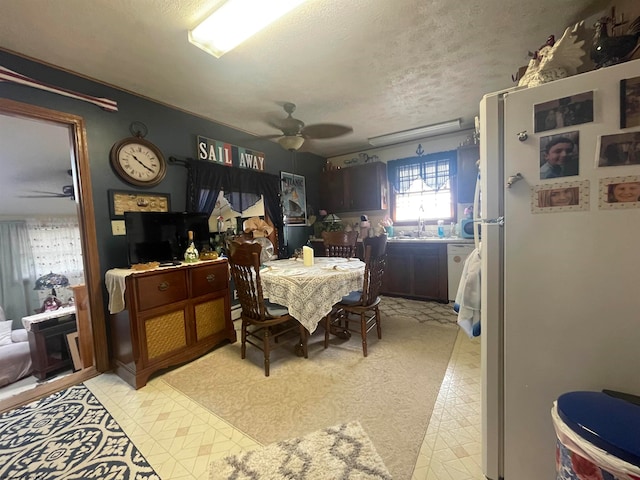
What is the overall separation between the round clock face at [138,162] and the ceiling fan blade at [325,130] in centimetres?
182

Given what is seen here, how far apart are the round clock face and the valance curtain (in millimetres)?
312

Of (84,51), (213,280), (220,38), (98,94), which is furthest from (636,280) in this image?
(98,94)

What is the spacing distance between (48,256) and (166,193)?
15.1ft

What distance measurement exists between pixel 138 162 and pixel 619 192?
10.5ft

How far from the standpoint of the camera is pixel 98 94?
87.5 inches

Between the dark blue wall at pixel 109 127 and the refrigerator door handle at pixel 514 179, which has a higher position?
the dark blue wall at pixel 109 127

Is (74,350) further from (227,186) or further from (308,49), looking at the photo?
(308,49)

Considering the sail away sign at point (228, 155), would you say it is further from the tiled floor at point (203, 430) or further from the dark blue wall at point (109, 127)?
the tiled floor at point (203, 430)

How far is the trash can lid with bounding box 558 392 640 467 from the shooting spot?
2.18 feet

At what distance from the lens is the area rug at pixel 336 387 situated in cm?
154

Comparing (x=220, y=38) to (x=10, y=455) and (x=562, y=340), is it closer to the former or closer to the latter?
(x=562, y=340)

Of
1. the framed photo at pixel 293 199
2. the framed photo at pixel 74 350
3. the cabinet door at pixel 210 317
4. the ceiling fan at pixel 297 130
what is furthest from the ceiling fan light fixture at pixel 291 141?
the framed photo at pixel 74 350

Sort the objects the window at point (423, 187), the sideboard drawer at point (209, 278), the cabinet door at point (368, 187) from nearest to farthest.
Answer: the sideboard drawer at point (209, 278) → the window at point (423, 187) → the cabinet door at point (368, 187)

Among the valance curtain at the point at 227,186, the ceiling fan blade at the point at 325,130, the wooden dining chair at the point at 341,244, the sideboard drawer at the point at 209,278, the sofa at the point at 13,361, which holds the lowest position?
the sofa at the point at 13,361
